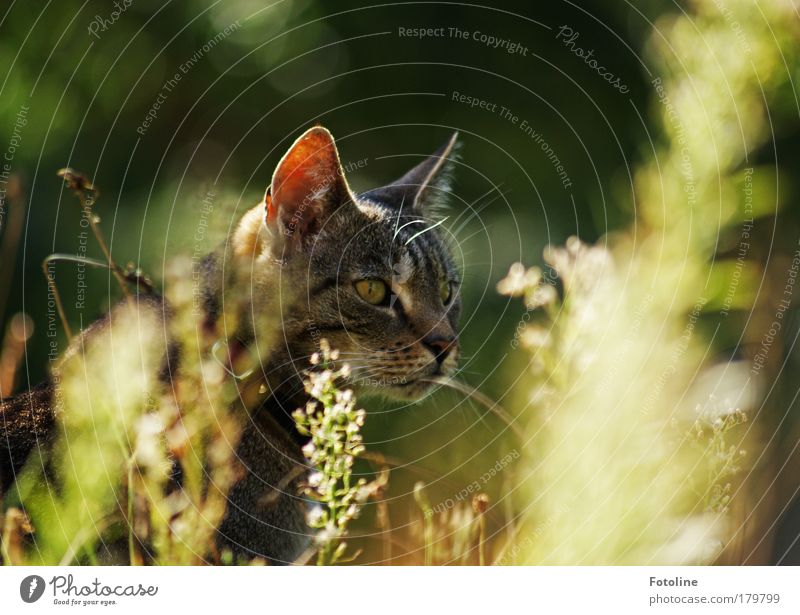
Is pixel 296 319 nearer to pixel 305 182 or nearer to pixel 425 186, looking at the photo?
pixel 305 182

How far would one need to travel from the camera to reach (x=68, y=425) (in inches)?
73.7

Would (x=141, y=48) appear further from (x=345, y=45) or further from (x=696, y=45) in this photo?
(x=696, y=45)

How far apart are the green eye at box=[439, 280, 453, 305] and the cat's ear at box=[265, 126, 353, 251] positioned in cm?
43

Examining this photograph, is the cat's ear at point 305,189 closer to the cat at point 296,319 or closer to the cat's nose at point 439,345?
the cat at point 296,319

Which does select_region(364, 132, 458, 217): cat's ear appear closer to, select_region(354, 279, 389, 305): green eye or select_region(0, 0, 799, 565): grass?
select_region(354, 279, 389, 305): green eye

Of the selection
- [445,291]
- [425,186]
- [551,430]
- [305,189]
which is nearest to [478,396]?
[445,291]

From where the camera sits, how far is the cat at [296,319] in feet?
6.41

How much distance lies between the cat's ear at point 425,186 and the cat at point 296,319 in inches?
7.5

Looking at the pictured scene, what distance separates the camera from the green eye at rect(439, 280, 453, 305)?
2.40 meters

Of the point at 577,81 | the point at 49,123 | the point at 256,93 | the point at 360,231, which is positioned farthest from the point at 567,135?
the point at 49,123

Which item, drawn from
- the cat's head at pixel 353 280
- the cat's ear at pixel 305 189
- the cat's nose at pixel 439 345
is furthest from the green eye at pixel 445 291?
the cat's ear at pixel 305 189

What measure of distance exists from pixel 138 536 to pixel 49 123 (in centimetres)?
133

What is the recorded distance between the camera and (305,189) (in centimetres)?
203

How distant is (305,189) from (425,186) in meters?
0.53
